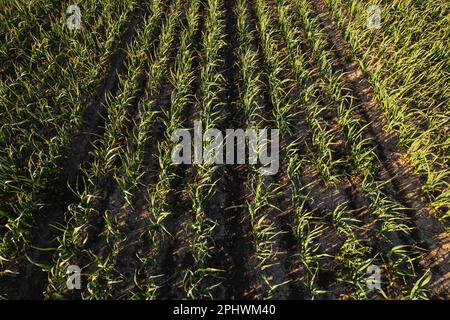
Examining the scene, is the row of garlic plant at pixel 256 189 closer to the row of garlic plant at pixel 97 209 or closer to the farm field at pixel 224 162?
the farm field at pixel 224 162

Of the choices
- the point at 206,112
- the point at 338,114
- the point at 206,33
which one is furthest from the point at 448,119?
the point at 206,33

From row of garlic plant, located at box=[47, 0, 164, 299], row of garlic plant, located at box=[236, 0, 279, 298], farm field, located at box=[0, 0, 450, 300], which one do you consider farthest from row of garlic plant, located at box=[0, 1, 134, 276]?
row of garlic plant, located at box=[236, 0, 279, 298]

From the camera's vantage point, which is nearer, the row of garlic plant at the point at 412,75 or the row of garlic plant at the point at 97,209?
the row of garlic plant at the point at 97,209

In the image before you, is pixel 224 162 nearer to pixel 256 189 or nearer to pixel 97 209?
pixel 256 189

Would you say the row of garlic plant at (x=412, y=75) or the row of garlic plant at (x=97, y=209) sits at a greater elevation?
the row of garlic plant at (x=412, y=75)

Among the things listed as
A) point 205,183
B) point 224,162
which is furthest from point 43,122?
point 224,162

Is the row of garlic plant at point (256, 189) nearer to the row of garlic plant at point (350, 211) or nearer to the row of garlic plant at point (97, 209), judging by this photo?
the row of garlic plant at point (350, 211)

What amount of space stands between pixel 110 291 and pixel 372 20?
15.9ft

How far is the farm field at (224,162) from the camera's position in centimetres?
266

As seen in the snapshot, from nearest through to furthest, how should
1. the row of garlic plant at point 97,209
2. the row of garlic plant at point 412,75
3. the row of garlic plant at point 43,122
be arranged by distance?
1. the row of garlic plant at point 97,209
2. the row of garlic plant at point 43,122
3. the row of garlic plant at point 412,75

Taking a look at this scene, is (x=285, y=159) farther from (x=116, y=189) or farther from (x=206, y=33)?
(x=206, y=33)

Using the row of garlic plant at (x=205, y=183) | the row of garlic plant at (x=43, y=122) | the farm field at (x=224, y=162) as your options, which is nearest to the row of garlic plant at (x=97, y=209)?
the farm field at (x=224, y=162)

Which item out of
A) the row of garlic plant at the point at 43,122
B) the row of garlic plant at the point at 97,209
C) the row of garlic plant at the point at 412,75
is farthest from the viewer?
the row of garlic plant at the point at 412,75

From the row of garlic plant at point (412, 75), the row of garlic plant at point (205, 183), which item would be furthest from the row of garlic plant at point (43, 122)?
the row of garlic plant at point (412, 75)
